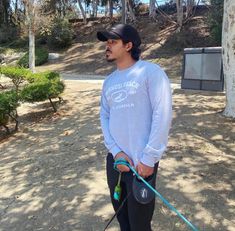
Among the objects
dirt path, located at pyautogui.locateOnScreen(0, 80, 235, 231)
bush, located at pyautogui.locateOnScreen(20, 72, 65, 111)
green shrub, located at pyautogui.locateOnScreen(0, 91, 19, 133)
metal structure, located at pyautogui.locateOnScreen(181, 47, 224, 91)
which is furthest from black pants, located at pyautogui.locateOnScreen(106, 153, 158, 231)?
metal structure, located at pyautogui.locateOnScreen(181, 47, 224, 91)

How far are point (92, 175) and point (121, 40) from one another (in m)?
2.91

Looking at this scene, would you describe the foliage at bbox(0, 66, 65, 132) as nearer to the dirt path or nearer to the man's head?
the dirt path

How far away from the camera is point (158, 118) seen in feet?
7.48

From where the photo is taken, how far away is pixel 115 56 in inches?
98.2

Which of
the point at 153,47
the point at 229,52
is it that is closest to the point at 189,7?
the point at 153,47

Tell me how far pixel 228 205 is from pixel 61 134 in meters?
4.21

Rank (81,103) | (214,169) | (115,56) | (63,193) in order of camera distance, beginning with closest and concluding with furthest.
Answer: (115,56) < (63,193) < (214,169) < (81,103)

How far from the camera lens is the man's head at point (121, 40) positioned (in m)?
2.44

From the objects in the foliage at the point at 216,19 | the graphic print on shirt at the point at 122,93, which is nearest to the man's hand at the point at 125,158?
the graphic print on shirt at the point at 122,93

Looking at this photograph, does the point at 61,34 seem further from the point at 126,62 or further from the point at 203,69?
the point at 126,62

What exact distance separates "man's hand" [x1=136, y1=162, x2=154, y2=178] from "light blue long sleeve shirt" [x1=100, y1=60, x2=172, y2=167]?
24 mm

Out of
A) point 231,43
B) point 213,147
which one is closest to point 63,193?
point 213,147

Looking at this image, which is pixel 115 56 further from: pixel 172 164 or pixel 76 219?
pixel 172 164

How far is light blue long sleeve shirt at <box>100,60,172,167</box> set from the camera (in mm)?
2289
